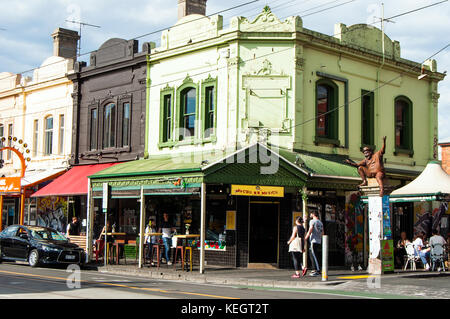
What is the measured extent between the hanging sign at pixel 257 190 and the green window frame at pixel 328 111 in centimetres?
416

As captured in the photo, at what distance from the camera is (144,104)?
24703mm

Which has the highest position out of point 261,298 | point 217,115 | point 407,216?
point 217,115

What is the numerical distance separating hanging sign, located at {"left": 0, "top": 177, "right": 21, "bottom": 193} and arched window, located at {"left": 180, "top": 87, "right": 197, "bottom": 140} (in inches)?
342

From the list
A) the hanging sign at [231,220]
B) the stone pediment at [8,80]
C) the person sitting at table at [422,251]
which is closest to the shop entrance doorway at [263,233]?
the hanging sign at [231,220]

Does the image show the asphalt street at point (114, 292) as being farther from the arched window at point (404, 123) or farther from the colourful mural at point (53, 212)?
the arched window at point (404, 123)

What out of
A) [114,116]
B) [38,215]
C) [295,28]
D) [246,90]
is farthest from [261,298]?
[38,215]

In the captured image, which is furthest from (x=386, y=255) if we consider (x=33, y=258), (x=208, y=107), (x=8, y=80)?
(x=8, y=80)

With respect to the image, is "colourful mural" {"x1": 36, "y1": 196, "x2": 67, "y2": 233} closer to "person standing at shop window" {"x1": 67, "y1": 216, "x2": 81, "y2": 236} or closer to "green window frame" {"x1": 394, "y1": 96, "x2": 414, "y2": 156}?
"person standing at shop window" {"x1": 67, "y1": 216, "x2": 81, "y2": 236}

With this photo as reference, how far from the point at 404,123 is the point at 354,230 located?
6.08 metres

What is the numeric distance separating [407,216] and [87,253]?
521 inches

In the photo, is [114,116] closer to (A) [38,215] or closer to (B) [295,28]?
(A) [38,215]

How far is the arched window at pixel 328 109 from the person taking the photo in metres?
22.5

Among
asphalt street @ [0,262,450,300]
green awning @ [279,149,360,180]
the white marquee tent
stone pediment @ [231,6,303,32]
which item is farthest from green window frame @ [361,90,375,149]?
asphalt street @ [0,262,450,300]

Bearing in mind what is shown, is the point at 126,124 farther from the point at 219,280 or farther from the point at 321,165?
the point at 219,280
